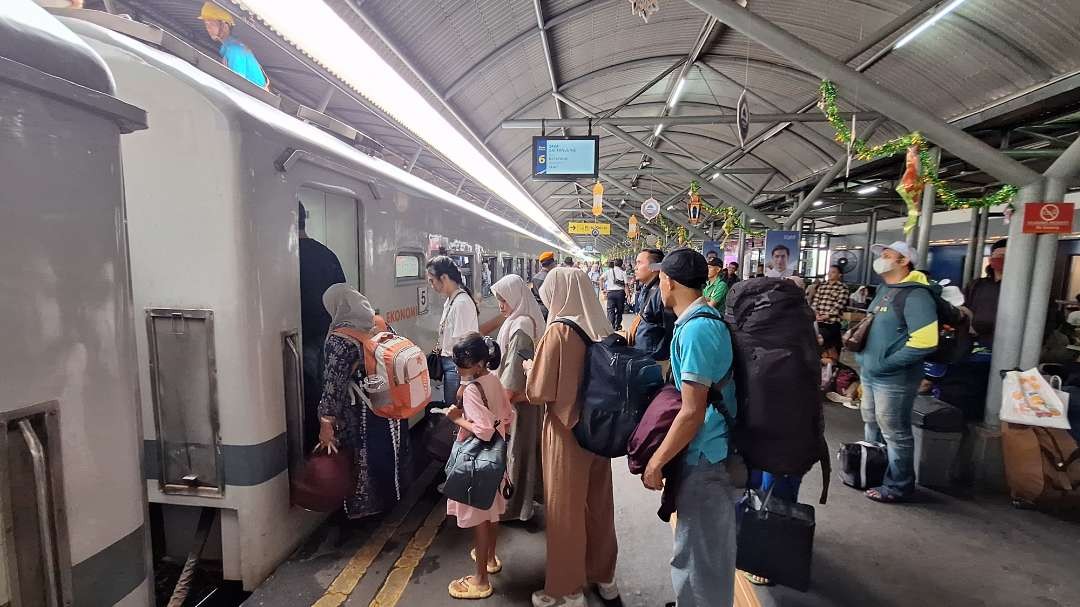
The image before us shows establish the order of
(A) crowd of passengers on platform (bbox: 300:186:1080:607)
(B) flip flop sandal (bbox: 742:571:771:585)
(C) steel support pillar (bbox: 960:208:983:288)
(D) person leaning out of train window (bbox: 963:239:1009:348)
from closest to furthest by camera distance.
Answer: (A) crowd of passengers on platform (bbox: 300:186:1080:607), (B) flip flop sandal (bbox: 742:571:771:585), (D) person leaning out of train window (bbox: 963:239:1009:348), (C) steel support pillar (bbox: 960:208:983:288)

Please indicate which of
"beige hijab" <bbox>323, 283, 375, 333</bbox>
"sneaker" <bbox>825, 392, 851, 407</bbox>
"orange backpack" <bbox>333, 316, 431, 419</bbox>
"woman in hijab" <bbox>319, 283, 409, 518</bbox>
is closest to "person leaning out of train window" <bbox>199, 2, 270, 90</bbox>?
Answer: "beige hijab" <bbox>323, 283, 375, 333</bbox>

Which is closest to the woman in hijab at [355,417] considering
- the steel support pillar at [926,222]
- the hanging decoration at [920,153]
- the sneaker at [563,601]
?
the sneaker at [563,601]

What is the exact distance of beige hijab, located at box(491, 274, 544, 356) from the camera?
3.06m

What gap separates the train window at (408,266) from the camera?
408 centimetres

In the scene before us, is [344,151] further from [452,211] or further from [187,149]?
[452,211]

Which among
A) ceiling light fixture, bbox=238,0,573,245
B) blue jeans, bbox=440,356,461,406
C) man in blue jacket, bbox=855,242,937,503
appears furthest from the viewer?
blue jeans, bbox=440,356,461,406

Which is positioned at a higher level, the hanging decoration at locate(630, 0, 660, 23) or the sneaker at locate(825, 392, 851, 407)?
the hanging decoration at locate(630, 0, 660, 23)

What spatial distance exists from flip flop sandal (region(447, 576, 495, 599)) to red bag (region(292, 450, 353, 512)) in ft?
2.70

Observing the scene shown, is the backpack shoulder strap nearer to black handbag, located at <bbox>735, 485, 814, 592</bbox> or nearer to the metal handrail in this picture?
black handbag, located at <bbox>735, 485, 814, 592</bbox>

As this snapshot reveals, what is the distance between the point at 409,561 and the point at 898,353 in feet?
12.4

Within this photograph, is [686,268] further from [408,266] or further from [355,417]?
[408,266]

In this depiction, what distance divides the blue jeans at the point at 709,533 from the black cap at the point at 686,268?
2.70 ft

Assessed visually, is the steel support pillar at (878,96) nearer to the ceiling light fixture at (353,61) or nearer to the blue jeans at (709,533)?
the ceiling light fixture at (353,61)

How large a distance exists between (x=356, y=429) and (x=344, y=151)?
187 centimetres
